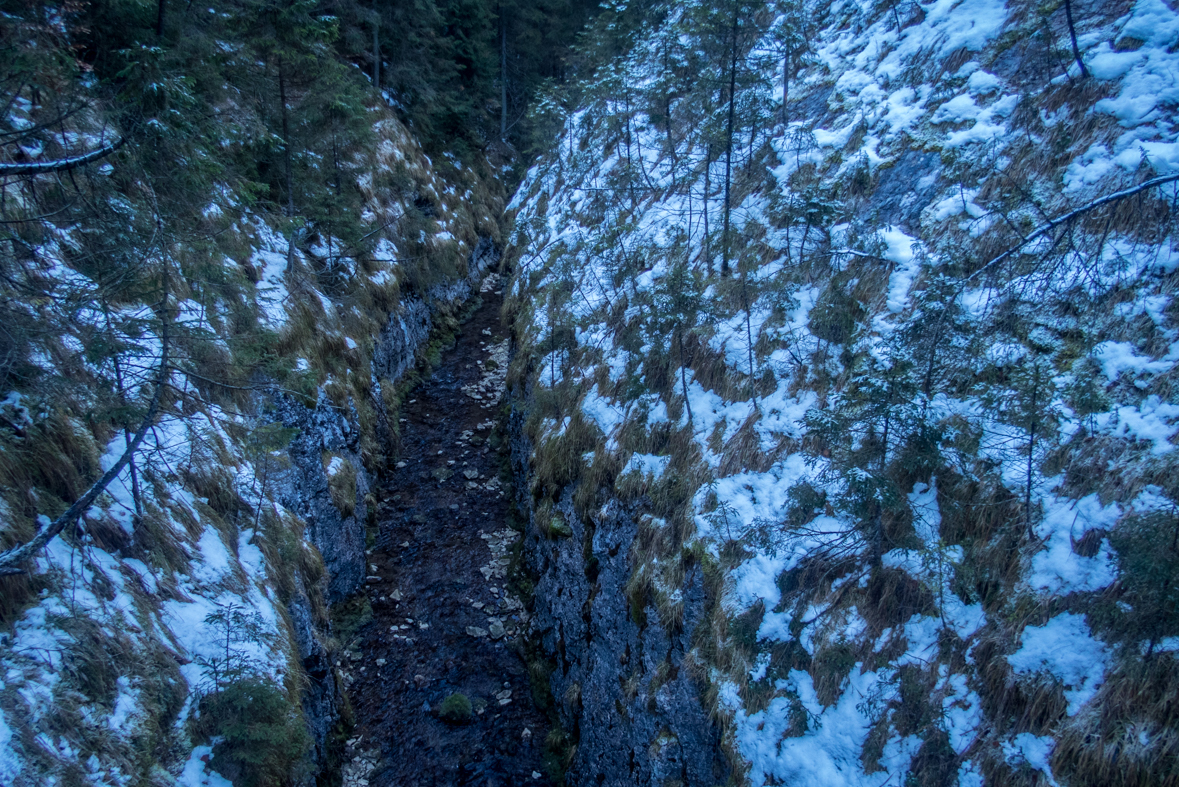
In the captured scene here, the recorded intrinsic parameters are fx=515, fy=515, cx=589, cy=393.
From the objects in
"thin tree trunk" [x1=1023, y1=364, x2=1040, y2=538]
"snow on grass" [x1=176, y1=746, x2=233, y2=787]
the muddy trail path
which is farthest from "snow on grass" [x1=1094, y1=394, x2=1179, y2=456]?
"snow on grass" [x1=176, y1=746, x2=233, y2=787]

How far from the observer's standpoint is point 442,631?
884 cm

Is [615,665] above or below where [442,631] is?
below

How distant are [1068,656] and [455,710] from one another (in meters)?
7.20

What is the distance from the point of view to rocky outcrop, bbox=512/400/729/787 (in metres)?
5.38

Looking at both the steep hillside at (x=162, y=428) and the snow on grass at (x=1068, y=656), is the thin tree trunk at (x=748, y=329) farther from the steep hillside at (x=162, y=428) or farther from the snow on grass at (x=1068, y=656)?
the steep hillside at (x=162, y=428)

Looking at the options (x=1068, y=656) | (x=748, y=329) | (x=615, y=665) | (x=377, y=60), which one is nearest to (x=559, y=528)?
(x=615, y=665)

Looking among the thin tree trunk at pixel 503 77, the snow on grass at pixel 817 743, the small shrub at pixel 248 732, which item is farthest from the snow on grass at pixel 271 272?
the thin tree trunk at pixel 503 77

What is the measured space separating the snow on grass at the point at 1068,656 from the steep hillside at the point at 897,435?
0.05ft

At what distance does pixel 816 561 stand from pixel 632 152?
40.6ft

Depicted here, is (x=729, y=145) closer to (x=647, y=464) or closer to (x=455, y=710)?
(x=647, y=464)

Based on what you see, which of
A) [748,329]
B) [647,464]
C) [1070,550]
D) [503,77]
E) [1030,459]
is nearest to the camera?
[1070,550]

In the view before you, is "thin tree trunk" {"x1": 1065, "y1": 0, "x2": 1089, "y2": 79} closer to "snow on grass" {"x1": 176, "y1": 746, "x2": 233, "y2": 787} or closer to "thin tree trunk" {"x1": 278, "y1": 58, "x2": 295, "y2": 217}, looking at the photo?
"snow on grass" {"x1": 176, "y1": 746, "x2": 233, "y2": 787}

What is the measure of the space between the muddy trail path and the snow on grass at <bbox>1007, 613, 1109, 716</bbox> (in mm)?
6054

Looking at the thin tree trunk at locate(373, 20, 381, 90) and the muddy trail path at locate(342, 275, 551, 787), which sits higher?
the thin tree trunk at locate(373, 20, 381, 90)
